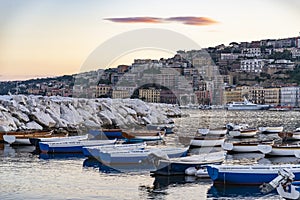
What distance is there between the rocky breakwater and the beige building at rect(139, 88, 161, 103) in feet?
81.6

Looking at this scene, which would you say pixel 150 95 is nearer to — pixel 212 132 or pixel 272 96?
pixel 272 96

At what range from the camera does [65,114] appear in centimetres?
3800

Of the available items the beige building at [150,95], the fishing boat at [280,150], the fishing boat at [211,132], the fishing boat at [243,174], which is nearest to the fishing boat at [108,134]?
the fishing boat at [211,132]

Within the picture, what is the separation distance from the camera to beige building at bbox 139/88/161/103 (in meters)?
74.2

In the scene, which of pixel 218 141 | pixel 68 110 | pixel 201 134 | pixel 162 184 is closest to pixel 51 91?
pixel 68 110

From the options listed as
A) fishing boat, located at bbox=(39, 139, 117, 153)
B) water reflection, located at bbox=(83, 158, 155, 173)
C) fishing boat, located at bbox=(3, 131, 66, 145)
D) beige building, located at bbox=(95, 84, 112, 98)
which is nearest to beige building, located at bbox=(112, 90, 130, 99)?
beige building, located at bbox=(95, 84, 112, 98)

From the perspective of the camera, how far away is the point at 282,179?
14508mm

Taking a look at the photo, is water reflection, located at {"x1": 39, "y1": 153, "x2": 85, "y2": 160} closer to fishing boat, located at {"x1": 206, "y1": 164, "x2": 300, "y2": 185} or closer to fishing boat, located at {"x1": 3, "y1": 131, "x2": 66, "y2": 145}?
fishing boat, located at {"x1": 3, "y1": 131, "x2": 66, "y2": 145}

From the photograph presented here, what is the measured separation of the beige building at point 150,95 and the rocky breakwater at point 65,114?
2486 cm

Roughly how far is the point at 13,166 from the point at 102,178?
3630mm

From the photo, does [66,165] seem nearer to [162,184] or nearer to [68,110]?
[162,184]

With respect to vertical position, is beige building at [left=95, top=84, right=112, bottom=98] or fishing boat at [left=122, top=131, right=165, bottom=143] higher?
beige building at [left=95, top=84, right=112, bottom=98]

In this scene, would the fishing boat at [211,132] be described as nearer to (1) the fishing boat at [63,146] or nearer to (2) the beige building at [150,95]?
(1) the fishing boat at [63,146]

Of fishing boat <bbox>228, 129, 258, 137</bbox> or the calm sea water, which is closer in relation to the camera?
the calm sea water
